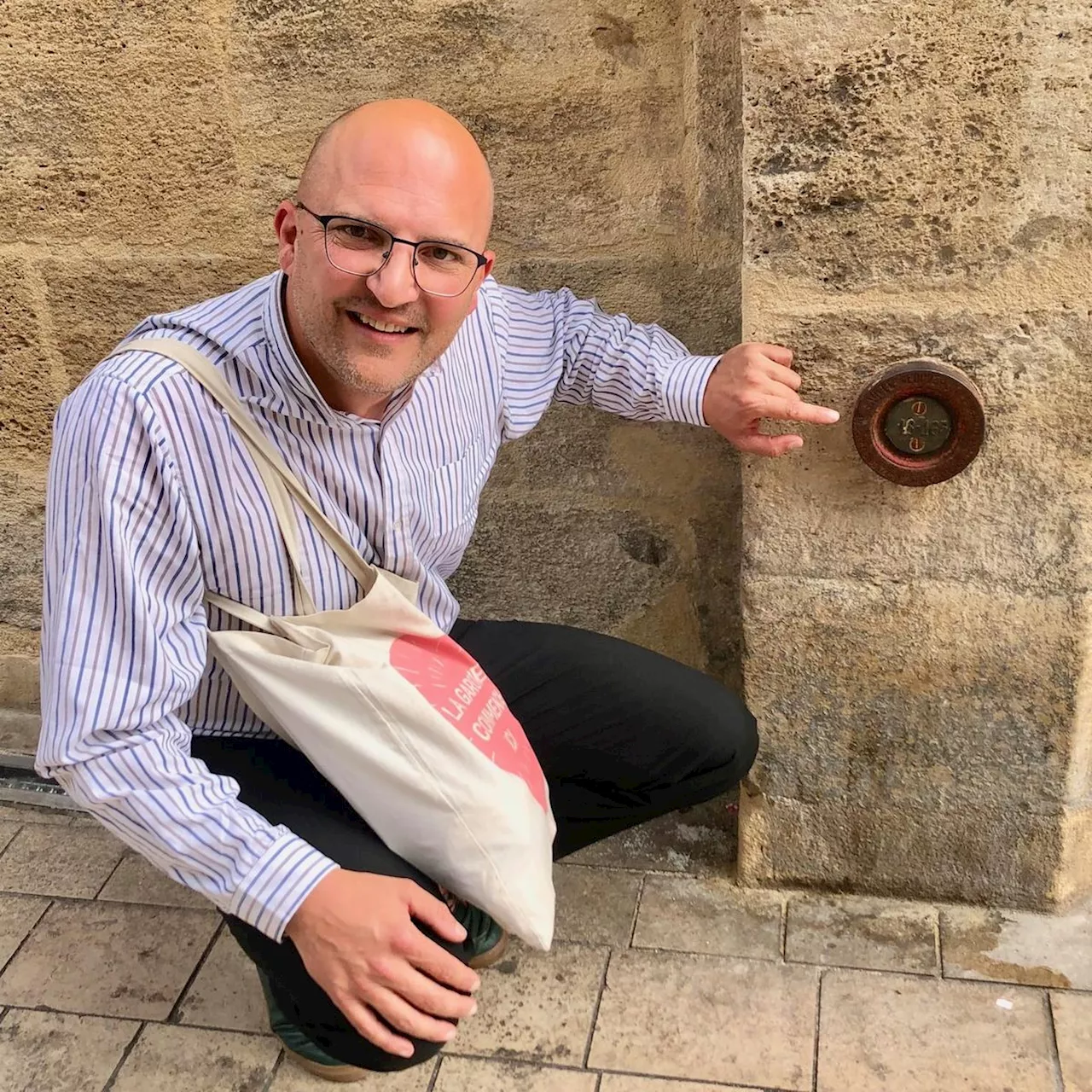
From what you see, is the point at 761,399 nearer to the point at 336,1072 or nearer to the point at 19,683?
the point at 336,1072

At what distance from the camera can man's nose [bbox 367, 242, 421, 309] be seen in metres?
Answer: 1.60

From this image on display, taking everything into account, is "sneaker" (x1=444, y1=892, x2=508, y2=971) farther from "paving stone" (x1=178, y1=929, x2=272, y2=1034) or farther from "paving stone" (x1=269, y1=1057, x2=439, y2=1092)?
"paving stone" (x1=178, y1=929, x2=272, y2=1034)

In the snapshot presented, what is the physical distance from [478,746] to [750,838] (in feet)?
2.43

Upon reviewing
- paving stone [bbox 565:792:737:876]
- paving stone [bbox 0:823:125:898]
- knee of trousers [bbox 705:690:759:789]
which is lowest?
paving stone [bbox 0:823:125:898]

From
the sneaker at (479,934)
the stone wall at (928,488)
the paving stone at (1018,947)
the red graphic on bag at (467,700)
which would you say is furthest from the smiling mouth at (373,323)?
the paving stone at (1018,947)

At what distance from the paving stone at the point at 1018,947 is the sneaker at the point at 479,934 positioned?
0.80 metres

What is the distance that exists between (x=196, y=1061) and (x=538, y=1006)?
0.59m

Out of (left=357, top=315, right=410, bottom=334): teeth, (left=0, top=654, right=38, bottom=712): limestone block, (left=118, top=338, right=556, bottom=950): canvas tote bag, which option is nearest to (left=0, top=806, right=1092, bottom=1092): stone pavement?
(left=118, top=338, right=556, bottom=950): canvas tote bag

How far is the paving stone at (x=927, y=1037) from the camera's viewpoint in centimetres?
179

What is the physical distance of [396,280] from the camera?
161 centimetres

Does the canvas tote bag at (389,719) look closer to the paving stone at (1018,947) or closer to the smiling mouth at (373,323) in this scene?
the smiling mouth at (373,323)

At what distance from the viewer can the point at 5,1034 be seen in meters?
2.01

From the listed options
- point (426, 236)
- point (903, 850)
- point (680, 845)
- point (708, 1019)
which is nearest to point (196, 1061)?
point (708, 1019)

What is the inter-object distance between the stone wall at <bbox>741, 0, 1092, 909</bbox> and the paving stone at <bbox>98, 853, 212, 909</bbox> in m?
1.13
